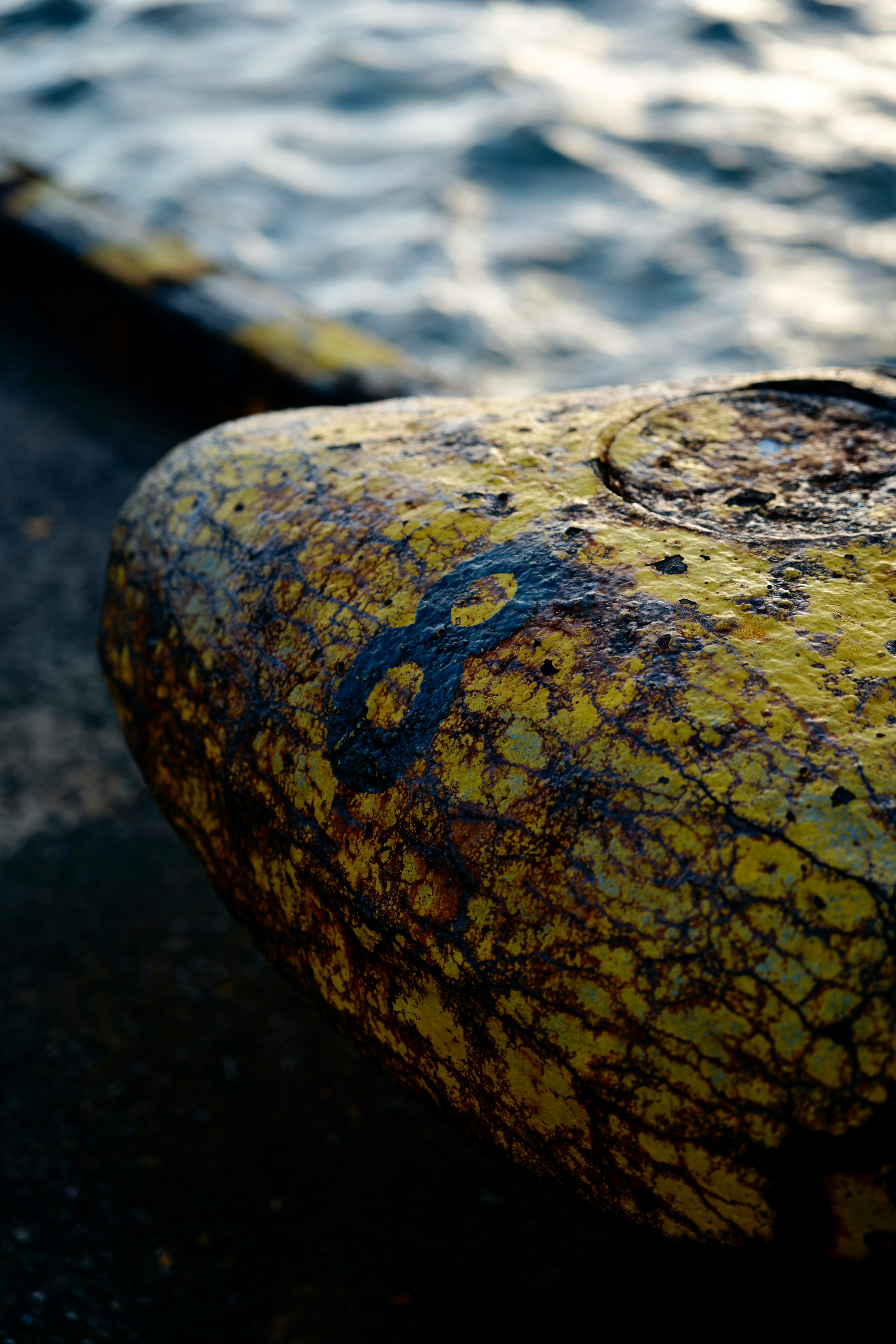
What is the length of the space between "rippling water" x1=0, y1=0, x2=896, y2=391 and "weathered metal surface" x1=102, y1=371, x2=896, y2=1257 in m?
2.44

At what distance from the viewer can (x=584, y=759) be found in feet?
2.70

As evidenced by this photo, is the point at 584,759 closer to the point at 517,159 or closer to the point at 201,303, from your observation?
the point at 201,303

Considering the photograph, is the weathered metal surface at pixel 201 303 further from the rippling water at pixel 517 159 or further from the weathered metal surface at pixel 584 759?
the weathered metal surface at pixel 584 759

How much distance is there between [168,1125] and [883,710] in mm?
1099

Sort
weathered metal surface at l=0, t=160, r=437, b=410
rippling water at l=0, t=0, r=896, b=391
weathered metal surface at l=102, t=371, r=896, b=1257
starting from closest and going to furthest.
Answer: weathered metal surface at l=102, t=371, r=896, b=1257 → weathered metal surface at l=0, t=160, r=437, b=410 → rippling water at l=0, t=0, r=896, b=391

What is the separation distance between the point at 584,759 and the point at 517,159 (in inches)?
172

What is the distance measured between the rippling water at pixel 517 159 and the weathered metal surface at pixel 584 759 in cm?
244

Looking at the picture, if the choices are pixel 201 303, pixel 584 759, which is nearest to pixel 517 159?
pixel 201 303

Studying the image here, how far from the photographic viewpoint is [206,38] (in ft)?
19.2

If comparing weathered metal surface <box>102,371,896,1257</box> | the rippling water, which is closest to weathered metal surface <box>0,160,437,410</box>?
the rippling water

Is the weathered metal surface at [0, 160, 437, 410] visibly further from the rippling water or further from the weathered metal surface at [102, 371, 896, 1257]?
the weathered metal surface at [102, 371, 896, 1257]

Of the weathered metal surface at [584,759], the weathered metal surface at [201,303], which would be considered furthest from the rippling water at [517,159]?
the weathered metal surface at [584,759]

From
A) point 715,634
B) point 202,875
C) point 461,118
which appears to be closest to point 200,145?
point 461,118

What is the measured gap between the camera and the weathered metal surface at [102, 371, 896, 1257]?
0.74m
